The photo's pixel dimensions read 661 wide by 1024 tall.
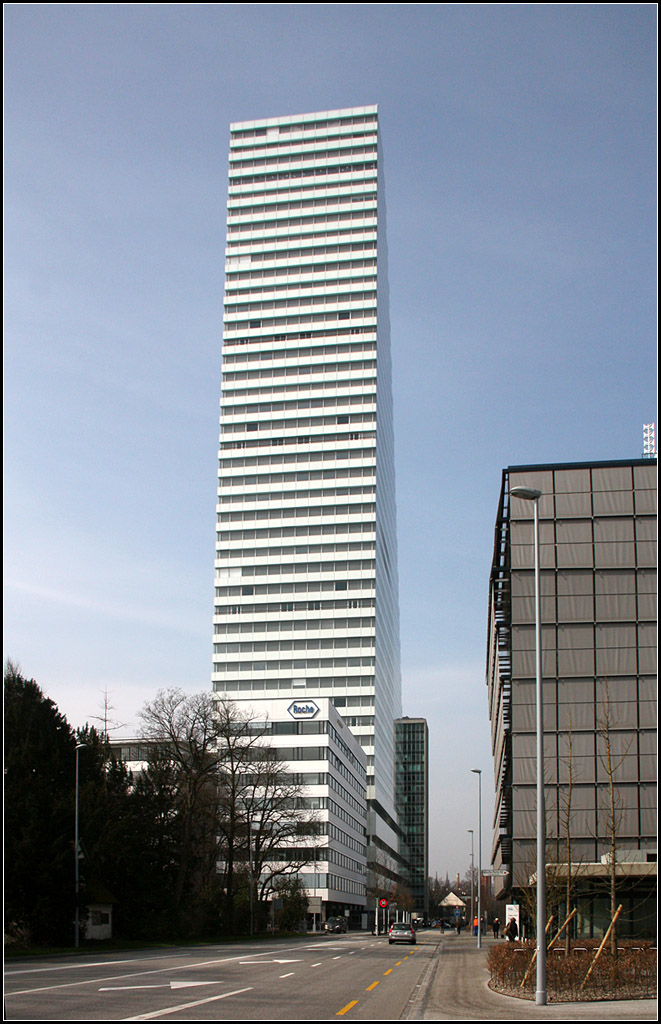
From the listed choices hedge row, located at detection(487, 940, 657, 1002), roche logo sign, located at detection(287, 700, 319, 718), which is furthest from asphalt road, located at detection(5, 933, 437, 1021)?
roche logo sign, located at detection(287, 700, 319, 718)

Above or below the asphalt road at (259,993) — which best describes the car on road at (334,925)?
below

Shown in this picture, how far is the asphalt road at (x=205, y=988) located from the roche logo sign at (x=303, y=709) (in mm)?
70413

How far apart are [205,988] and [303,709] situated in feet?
284

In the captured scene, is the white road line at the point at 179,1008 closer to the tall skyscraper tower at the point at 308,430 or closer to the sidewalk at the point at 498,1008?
the sidewalk at the point at 498,1008

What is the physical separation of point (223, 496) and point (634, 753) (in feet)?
374

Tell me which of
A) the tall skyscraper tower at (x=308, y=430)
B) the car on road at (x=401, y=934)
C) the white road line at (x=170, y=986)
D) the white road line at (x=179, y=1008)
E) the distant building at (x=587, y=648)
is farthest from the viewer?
the tall skyscraper tower at (x=308, y=430)

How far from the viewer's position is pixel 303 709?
4316 inches

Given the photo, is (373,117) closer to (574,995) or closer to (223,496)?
(223,496)

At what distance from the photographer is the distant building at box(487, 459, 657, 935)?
51594 mm

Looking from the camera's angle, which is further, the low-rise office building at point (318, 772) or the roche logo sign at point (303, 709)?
the roche logo sign at point (303, 709)

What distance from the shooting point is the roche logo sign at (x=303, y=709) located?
359ft

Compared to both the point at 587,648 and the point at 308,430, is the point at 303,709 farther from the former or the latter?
the point at 587,648

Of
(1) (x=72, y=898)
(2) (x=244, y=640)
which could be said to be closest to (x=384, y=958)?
(1) (x=72, y=898)

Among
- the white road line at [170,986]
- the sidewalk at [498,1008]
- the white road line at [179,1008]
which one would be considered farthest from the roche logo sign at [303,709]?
the white road line at [179,1008]
